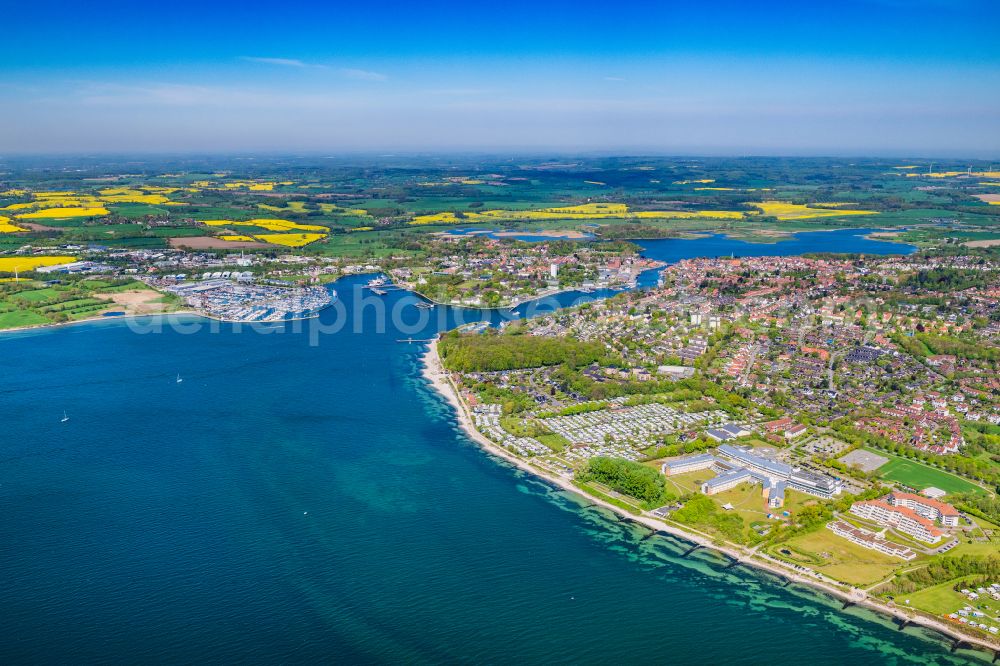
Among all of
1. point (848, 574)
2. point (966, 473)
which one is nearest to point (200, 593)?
point (848, 574)

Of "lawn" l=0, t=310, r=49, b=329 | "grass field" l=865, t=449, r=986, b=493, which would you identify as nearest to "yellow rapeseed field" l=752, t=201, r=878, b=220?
"grass field" l=865, t=449, r=986, b=493

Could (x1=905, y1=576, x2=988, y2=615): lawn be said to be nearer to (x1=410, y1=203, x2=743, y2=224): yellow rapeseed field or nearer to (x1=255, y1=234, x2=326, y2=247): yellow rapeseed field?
(x1=255, y1=234, x2=326, y2=247): yellow rapeseed field

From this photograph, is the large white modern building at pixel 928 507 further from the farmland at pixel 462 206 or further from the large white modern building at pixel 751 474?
the farmland at pixel 462 206

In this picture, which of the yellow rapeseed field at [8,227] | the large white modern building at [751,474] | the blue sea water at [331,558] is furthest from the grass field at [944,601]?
the yellow rapeseed field at [8,227]

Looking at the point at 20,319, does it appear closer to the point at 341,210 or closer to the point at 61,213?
the point at 61,213

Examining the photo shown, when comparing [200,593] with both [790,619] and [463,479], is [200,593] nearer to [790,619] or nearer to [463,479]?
[463,479]
